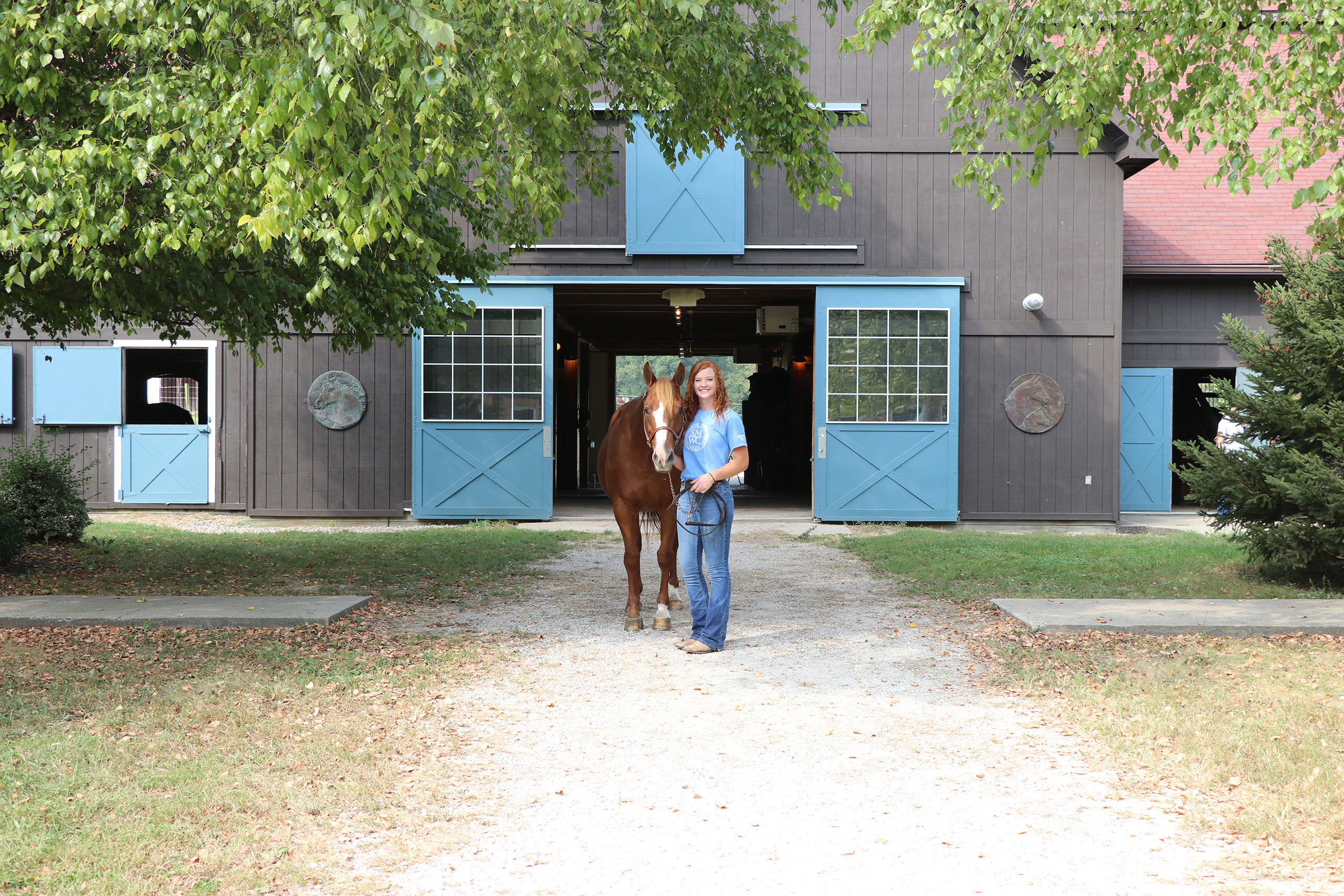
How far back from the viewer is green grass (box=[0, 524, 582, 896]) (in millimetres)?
2951

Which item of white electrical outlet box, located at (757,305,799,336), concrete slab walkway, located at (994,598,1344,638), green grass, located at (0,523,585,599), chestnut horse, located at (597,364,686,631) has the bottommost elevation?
→ green grass, located at (0,523,585,599)

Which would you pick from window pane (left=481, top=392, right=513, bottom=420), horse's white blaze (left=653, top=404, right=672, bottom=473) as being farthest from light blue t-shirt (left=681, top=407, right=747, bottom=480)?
window pane (left=481, top=392, right=513, bottom=420)

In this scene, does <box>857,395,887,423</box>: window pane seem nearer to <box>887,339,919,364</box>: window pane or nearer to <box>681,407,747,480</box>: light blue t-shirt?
<box>887,339,919,364</box>: window pane

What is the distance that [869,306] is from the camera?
12.6 metres

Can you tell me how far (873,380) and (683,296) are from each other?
2583 millimetres

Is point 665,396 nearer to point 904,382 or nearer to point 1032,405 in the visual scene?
point 904,382

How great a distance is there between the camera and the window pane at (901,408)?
1255 cm

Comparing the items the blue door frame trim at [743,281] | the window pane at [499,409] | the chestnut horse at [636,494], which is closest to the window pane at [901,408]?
the blue door frame trim at [743,281]

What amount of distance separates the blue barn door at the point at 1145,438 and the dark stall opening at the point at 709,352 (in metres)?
4.29

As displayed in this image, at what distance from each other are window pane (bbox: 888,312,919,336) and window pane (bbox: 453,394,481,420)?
16.9 feet

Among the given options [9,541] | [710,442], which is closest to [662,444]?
[710,442]

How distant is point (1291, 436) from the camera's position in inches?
302

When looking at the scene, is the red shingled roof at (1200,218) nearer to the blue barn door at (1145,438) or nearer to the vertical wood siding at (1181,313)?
the vertical wood siding at (1181,313)

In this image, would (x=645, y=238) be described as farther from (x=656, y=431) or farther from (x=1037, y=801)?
(x=1037, y=801)
